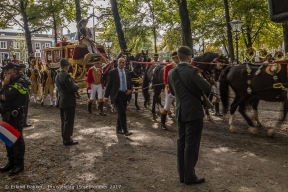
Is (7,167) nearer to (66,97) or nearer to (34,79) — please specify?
(66,97)

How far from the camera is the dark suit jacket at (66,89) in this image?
7250 millimetres

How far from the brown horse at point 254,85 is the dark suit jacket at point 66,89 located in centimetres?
434

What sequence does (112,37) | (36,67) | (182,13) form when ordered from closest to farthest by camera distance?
1. (182,13)
2. (36,67)
3. (112,37)

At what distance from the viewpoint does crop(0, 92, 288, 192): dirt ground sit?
4.93m

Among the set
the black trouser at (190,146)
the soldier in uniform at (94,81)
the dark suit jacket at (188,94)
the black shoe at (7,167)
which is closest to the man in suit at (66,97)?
the black shoe at (7,167)

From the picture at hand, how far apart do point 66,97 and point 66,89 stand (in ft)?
0.65

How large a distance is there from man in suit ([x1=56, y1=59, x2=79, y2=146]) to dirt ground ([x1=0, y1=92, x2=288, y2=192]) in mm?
330

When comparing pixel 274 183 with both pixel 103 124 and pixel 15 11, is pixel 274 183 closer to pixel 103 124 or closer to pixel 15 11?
pixel 103 124

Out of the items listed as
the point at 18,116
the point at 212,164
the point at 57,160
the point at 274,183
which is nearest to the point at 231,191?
the point at 274,183

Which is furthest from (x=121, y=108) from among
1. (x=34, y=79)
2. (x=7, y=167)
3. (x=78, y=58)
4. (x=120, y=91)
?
(x=34, y=79)

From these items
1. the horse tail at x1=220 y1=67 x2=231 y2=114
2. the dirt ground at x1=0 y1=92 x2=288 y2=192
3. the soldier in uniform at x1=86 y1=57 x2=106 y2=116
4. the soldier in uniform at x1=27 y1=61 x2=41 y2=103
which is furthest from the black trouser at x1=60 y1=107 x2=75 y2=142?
the soldier in uniform at x1=27 y1=61 x2=41 y2=103

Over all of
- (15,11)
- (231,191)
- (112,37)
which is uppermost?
(15,11)

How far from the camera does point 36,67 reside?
1586 cm

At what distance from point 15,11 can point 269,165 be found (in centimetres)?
2436
